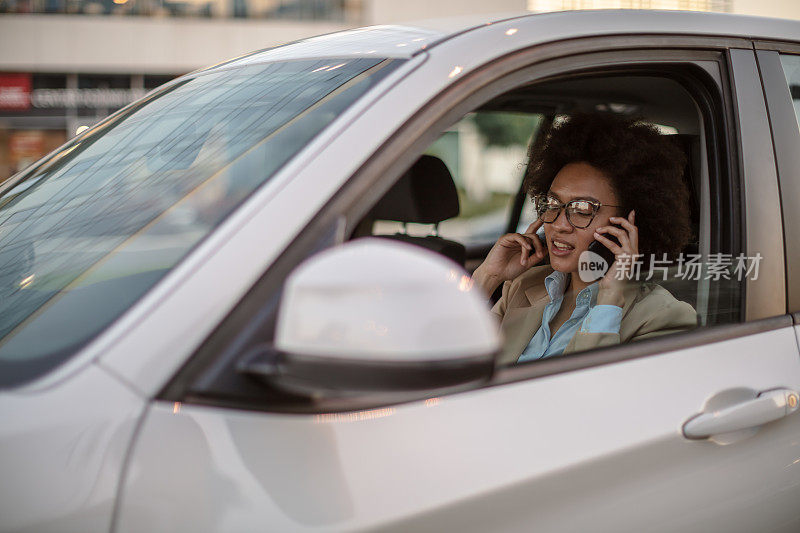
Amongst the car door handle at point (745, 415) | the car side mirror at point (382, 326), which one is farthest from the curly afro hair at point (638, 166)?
the car side mirror at point (382, 326)

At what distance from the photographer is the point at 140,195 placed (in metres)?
1.34

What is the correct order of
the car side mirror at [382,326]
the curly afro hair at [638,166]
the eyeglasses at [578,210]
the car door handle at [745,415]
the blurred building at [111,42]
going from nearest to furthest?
the car side mirror at [382,326] → the car door handle at [745,415] → the curly afro hair at [638,166] → the eyeglasses at [578,210] → the blurred building at [111,42]

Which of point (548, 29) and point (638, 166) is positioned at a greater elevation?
point (548, 29)

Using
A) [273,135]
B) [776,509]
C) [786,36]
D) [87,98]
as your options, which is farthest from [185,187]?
[87,98]

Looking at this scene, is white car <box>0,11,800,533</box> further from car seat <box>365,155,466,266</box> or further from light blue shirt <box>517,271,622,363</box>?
car seat <box>365,155,466,266</box>

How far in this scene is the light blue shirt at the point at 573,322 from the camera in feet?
5.93

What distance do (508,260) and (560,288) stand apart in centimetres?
30

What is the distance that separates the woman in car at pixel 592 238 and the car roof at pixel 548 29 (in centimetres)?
46

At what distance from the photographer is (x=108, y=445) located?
93 cm

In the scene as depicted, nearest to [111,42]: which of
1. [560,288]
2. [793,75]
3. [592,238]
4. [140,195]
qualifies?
[560,288]

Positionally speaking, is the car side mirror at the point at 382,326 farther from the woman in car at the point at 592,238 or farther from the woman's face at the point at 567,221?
the woman's face at the point at 567,221

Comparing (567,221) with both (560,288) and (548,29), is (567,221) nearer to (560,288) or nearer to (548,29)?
(560,288)

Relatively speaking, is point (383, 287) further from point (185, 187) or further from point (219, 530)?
point (185, 187)

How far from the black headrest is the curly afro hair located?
1.09 ft
